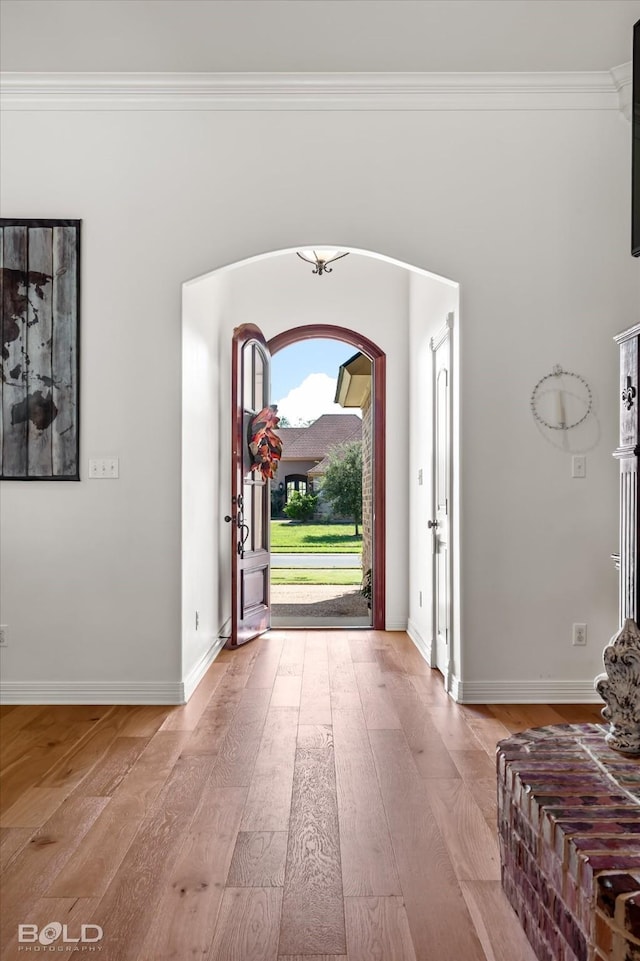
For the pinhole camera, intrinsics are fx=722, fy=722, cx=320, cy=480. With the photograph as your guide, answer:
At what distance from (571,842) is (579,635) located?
2396 mm

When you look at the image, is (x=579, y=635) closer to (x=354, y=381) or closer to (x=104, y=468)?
(x=104, y=468)

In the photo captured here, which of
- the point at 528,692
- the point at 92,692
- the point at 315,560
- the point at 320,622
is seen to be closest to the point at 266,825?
the point at 92,692

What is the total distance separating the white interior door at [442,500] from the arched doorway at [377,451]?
1167 millimetres

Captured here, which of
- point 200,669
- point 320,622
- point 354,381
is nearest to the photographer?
point 200,669

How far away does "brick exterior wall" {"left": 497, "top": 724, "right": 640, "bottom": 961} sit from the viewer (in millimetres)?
1357

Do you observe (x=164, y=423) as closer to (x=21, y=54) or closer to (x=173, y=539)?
(x=173, y=539)

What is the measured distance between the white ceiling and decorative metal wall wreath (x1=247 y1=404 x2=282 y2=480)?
2.43 m

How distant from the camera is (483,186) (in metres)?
3.80

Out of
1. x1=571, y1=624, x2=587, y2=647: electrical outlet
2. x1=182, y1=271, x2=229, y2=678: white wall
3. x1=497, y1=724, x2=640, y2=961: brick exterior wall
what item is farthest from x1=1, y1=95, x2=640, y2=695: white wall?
x1=497, y1=724, x2=640, y2=961: brick exterior wall

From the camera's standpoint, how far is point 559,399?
3762 millimetres

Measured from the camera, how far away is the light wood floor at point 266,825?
1.80m

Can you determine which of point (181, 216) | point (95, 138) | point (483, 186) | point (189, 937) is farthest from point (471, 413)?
point (189, 937)

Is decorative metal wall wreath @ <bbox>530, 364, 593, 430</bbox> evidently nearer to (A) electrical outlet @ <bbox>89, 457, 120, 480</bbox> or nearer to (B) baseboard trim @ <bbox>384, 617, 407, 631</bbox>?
(A) electrical outlet @ <bbox>89, 457, 120, 480</bbox>

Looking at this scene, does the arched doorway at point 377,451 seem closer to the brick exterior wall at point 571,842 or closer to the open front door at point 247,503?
the open front door at point 247,503
